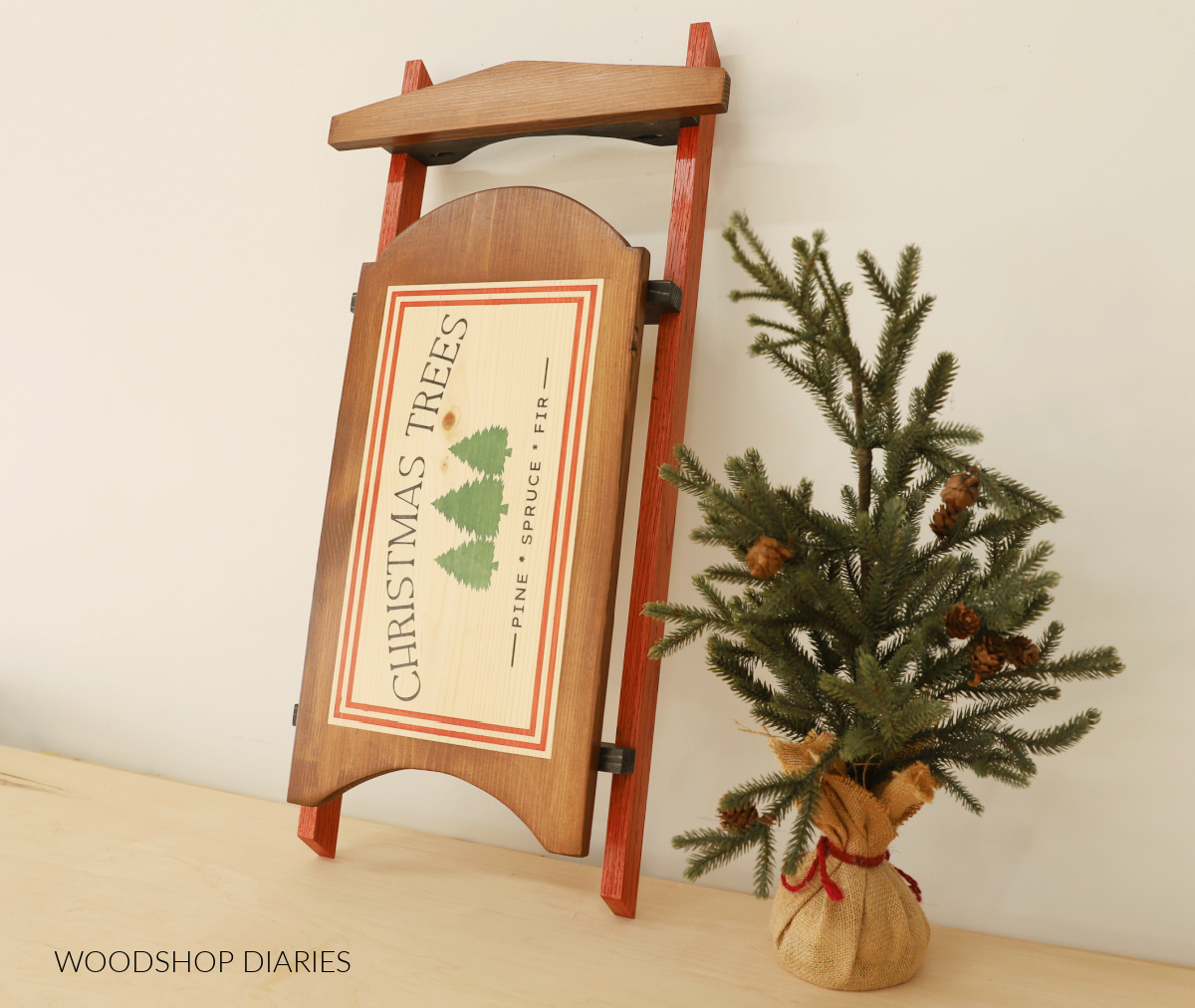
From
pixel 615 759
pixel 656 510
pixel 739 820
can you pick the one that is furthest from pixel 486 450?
pixel 739 820

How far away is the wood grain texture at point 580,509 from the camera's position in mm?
773

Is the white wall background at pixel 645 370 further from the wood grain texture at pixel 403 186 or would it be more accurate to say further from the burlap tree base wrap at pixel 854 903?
the burlap tree base wrap at pixel 854 903

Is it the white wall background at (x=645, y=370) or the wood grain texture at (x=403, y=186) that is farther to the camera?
the wood grain texture at (x=403, y=186)

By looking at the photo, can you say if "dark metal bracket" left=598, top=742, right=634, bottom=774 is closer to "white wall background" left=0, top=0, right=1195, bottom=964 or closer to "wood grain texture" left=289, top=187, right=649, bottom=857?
"wood grain texture" left=289, top=187, right=649, bottom=857

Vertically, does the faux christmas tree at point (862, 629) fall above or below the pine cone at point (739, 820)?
above

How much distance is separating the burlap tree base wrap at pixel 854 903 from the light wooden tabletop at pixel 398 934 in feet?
0.06

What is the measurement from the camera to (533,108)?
0.90 meters

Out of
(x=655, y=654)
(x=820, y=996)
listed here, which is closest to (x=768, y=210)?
(x=655, y=654)

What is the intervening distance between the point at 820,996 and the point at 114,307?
1160mm

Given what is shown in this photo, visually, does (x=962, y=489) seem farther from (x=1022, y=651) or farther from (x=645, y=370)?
(x=645, y=370)

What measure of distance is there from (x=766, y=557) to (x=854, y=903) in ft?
0.93

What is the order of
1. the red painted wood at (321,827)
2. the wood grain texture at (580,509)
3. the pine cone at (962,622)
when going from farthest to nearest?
1. the red painted wood at (321,827)
2. the wood grain texture at (580,509)
3. the pine cone at (962,622)

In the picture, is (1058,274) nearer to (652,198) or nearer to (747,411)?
(747,411)

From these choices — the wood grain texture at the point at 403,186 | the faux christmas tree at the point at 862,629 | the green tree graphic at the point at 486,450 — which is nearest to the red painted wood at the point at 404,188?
the wood grain texture at the point at 403,186
